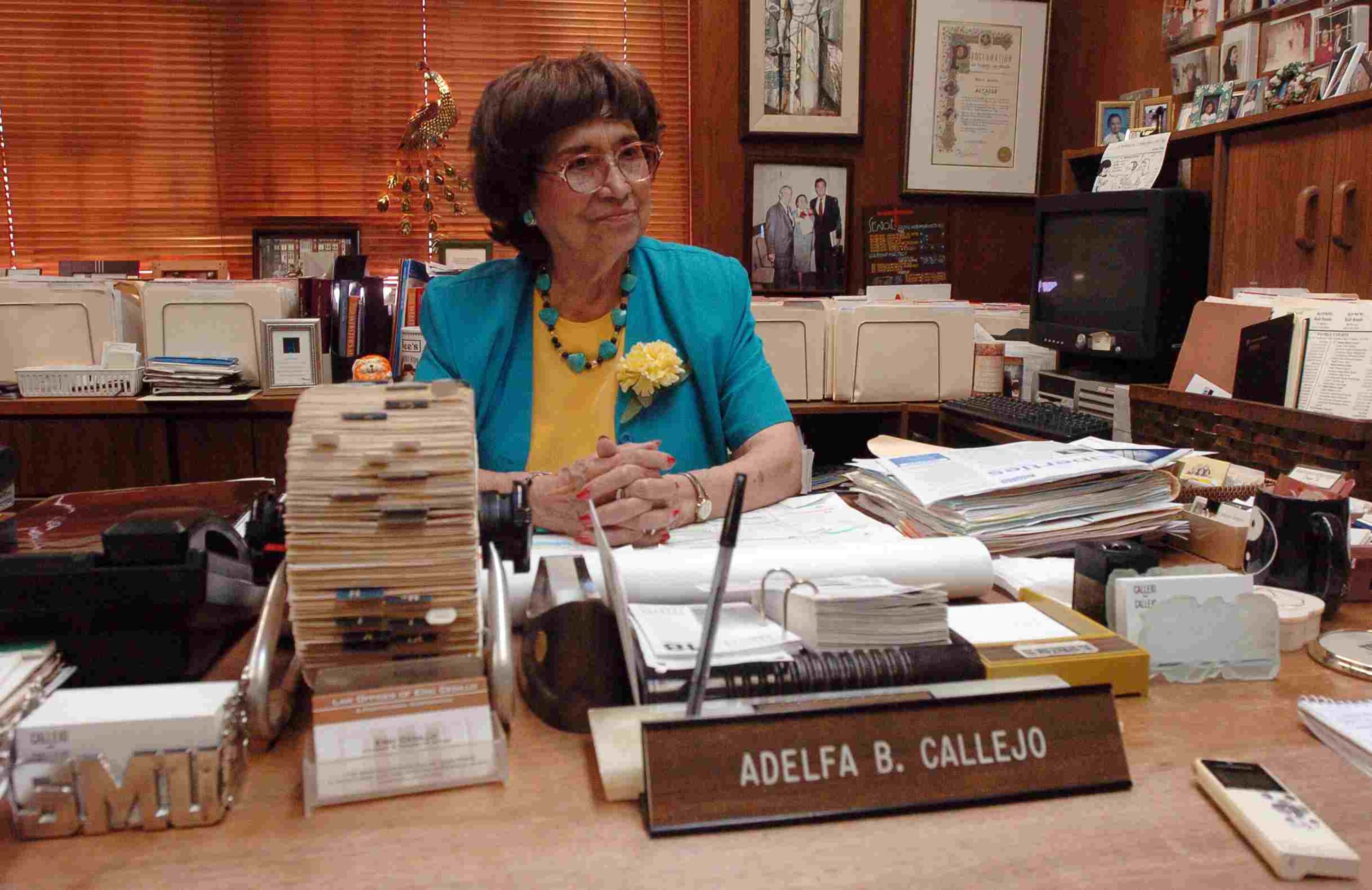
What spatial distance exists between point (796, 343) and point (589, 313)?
3.84 ft

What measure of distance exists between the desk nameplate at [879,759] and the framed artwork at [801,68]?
342cm

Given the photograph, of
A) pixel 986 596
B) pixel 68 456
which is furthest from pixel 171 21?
pixel 986 596

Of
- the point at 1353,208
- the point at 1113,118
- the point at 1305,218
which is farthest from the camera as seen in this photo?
the point at 1113,118

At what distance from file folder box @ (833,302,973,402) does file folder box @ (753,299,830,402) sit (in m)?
0.05

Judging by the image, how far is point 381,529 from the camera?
0.64 meters

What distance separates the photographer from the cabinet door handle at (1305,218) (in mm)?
2094

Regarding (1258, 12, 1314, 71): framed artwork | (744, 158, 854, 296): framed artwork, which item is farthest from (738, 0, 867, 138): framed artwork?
(1258, 12, 1314, 71): framed artwork

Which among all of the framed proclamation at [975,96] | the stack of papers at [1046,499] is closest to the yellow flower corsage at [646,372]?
the stack of papers at [1046,499]

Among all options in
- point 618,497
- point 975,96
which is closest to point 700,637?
point 618,497

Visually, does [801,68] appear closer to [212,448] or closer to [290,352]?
[290,352]

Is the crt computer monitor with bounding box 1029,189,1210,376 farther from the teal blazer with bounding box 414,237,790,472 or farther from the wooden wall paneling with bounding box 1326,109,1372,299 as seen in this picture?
the teal blazer with bounding box 414,237,790,472

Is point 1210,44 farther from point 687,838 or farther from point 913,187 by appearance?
point 687,838

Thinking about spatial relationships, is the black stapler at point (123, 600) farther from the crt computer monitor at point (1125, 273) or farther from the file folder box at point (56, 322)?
the crt computer monitor at point (1125, 273)

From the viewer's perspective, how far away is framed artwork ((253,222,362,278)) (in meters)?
3.70
